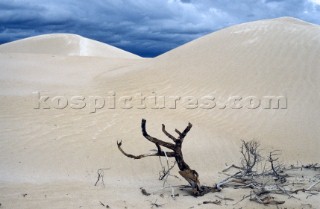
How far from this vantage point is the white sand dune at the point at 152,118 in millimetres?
5367

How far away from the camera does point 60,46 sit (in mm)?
30609

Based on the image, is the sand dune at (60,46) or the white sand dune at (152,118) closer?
the white sand dune at (152,118)

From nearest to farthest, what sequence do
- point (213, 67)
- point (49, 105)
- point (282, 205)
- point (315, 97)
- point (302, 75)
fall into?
1. point (282, 205)
2. point (49, 105)
3. point (315, 97)
4. point (302, 75)
5. point (213, 67)

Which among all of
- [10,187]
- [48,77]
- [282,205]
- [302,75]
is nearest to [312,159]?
[282,205]

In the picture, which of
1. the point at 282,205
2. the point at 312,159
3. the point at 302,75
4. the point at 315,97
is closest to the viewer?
the point at 282,205

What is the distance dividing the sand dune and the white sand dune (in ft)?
43.5

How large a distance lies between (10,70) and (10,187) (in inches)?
369

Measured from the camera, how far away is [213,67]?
40.2ft

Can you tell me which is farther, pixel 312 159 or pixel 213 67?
pixel 213 67

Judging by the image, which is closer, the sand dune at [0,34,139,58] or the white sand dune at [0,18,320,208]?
the white sand dune at [0,18,320,208]

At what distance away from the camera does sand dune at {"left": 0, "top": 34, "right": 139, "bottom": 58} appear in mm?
29473

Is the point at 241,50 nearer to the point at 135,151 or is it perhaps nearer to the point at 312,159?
the point at 312,159

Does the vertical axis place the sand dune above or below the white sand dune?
above

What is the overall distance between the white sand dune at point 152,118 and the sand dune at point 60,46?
1325 centimetres
